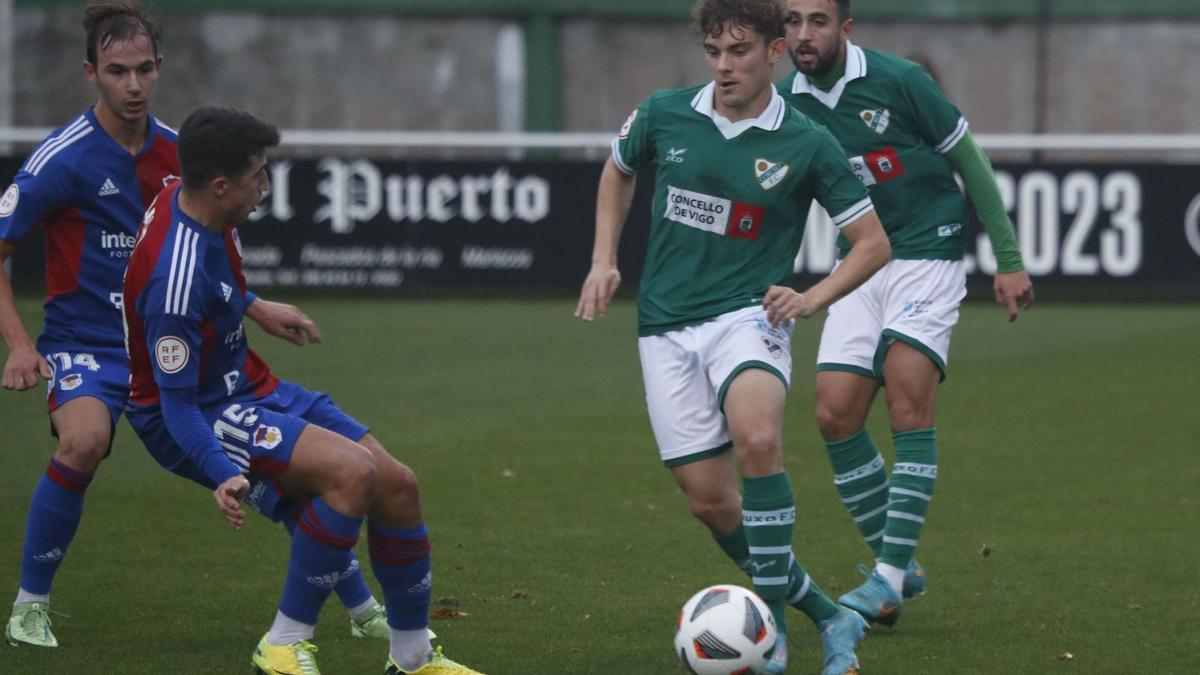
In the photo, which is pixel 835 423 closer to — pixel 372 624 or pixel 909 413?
pixel 909 413

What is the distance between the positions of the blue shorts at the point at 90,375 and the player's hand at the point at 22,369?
6.9 inches

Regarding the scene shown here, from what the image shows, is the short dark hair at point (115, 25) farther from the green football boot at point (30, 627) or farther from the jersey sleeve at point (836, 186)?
the jersey sleeve at point (836, 186)

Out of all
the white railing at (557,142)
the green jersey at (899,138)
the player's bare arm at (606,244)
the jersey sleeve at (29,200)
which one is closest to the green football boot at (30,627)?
the jersey sleeve at (29,200)

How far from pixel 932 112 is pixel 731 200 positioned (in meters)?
1.09

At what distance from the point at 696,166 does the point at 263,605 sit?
216cm

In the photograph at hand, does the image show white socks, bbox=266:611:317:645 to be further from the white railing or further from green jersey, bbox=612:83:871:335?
the white railing

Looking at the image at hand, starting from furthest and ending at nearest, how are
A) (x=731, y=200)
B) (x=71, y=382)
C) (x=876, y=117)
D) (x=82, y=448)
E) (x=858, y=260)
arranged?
(x=876, y=117)
(x=71, y=382)
(x=82, y=448)
(x=731, y=200)
(x=858, y=260)

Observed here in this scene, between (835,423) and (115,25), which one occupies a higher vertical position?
(115,25)

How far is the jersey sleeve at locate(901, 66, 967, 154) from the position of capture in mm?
6242

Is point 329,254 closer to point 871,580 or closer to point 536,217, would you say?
point 536,217

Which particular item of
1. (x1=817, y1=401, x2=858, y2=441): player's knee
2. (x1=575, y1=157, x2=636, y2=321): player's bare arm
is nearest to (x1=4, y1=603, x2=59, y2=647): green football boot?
(x1=575, y1=157, x2=636, y2=321): player's bare arm

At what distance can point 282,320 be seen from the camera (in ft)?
18.6

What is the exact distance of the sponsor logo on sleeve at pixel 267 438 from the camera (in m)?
5.04

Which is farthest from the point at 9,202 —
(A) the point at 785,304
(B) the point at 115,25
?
(A) the point at 785,304
